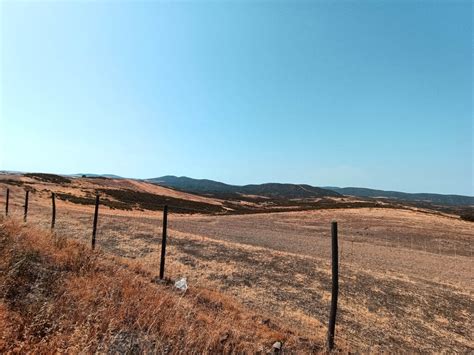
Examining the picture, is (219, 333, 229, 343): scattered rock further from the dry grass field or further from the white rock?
the white rock

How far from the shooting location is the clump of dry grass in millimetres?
3520

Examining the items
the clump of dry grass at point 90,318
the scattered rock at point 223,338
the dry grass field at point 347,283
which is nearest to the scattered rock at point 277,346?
the clump of dry grass at point 90,318

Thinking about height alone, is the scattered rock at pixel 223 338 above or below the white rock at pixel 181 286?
above

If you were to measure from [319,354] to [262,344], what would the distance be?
1.23 metres

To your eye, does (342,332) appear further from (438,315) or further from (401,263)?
(401,263)

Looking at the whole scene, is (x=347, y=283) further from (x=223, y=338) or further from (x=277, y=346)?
(x=223, y=338)


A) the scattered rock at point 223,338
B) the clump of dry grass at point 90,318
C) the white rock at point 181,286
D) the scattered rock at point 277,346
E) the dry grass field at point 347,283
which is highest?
the clump of dry grass at point 90,318

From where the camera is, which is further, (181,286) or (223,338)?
(181,286)

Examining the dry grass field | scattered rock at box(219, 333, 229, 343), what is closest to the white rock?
the dry grass field

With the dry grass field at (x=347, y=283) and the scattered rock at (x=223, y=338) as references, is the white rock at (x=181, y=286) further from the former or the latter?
the scattered rock at (x=223, y=338)

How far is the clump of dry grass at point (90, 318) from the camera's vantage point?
3520mm

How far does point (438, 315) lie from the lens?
34.8 ft

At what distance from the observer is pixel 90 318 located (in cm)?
402

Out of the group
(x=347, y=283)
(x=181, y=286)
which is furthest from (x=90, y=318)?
(x=347, y=283)
